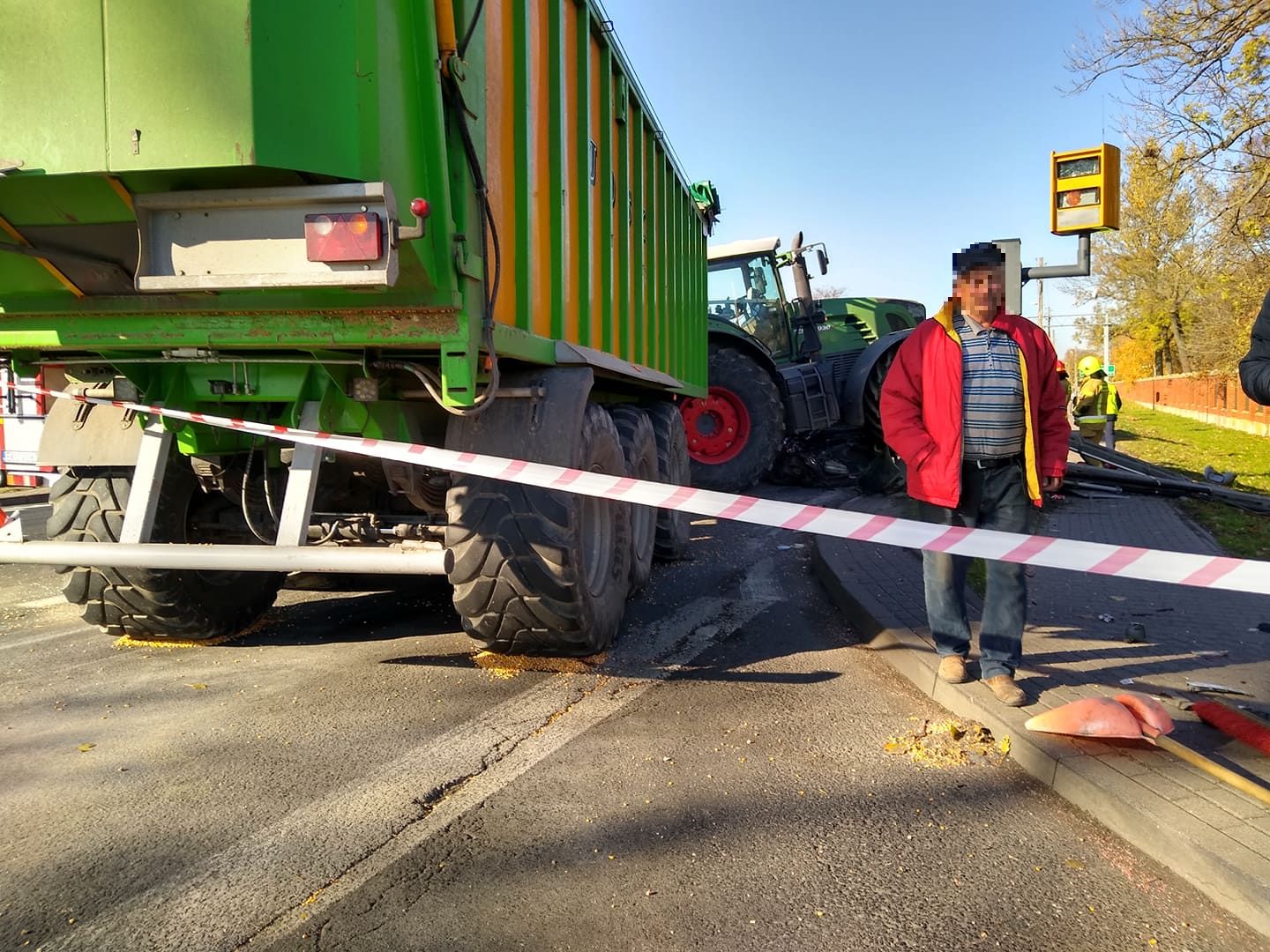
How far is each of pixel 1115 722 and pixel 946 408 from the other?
52.6 inches

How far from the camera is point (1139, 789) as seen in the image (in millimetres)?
2662

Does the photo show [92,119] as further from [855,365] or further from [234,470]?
[855,365]

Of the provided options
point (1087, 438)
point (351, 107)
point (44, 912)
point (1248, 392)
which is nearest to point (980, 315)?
point (1248, 392)

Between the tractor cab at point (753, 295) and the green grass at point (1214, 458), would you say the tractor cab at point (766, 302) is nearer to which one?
the tractor cab at point (753, 295)

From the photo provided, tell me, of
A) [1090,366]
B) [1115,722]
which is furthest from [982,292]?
[1090,366]

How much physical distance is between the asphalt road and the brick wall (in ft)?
57.8

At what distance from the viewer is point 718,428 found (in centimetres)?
1084

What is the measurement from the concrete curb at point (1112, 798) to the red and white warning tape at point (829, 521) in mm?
666

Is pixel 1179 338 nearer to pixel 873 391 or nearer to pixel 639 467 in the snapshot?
pixel 873 391

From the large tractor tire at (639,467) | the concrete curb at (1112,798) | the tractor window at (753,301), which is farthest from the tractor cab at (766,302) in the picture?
the concrete curb at (1112,798)

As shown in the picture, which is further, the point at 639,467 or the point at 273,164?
the point at 639,467

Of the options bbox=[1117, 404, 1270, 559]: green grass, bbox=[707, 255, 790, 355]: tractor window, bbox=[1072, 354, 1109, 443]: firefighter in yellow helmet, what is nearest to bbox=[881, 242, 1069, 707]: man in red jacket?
bbox=[1117, 404, 1270, 559]: green grass

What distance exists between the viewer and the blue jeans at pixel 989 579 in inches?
140

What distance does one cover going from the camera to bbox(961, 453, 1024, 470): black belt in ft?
Answer: 11.7
